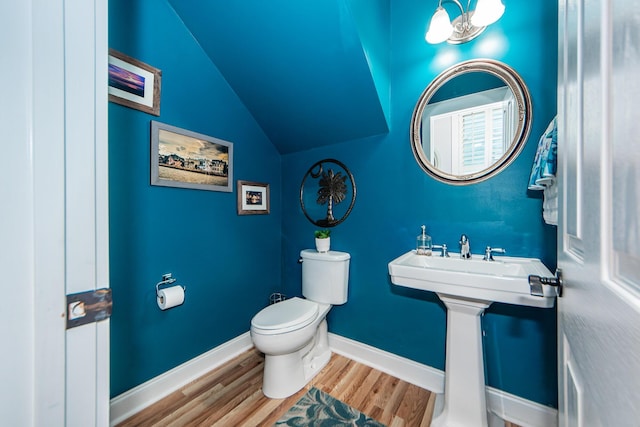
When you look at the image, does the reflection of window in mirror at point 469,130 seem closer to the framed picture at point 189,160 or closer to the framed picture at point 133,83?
the framed picture at point 189,160

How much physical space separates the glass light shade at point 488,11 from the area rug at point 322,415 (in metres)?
2.19

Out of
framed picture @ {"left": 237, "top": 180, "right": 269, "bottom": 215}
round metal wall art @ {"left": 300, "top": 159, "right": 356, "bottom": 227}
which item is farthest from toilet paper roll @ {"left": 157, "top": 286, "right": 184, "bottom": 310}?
round metal wall art @ {"left": 300, "top": 159, "right": 356, "bottom": 227}

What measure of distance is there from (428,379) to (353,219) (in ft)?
3.86

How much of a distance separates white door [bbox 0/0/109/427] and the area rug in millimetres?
1048

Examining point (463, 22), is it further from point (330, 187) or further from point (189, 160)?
point (189, 160)

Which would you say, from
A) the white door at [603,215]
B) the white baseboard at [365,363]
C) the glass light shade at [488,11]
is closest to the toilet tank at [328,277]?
the white baseboard at [365,363]

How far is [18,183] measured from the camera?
1.47 ft

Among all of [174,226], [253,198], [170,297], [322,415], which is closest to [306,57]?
[253,198]

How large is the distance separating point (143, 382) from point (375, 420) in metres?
1.36

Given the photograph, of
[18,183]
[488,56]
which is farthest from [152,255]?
[488,56]

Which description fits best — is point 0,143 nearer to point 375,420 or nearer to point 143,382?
point 143,382

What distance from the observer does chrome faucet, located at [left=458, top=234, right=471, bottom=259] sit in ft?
4.51

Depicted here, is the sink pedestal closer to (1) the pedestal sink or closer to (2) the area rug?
(1) the pedestal sink

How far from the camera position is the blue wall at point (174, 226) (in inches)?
51.7
